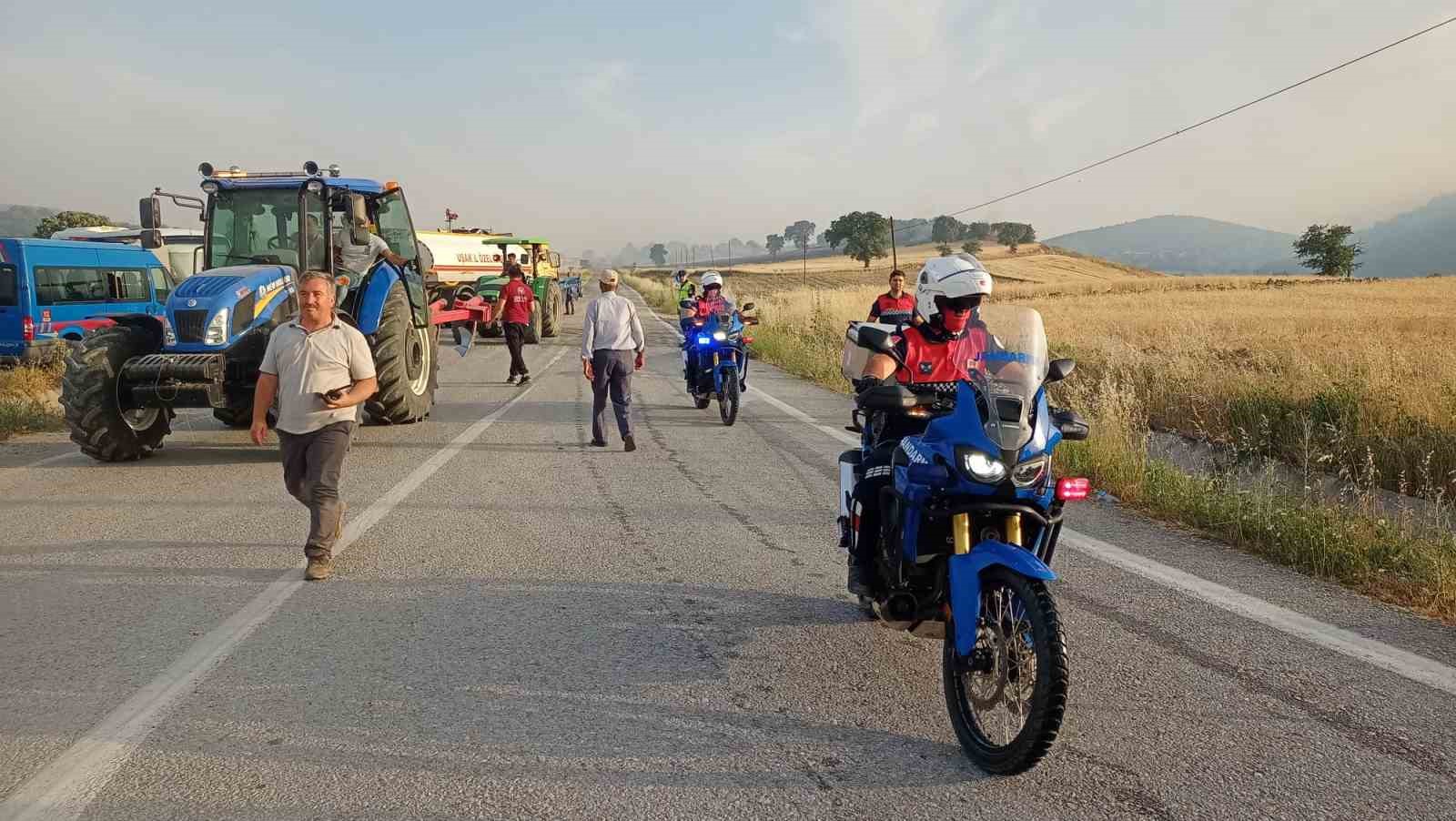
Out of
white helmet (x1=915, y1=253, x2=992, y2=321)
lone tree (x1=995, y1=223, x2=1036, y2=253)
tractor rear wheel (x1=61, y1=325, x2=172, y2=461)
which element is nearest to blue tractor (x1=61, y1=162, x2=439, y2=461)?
tractor rear wheel (x1=61, y1=325, x2=172, y2=461)

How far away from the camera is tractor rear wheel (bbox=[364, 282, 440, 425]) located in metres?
10.0

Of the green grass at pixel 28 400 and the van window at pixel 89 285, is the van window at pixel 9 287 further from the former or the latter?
the green grass at pixel 28 400

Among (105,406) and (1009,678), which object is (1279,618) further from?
(105,406)

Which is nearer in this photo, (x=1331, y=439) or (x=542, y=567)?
(x=542, y=567)

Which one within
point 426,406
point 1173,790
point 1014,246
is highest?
point 1014,246

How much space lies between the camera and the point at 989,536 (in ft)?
11.3

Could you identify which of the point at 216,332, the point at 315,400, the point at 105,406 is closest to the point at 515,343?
the point at 216,332

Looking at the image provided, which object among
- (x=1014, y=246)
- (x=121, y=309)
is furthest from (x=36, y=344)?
(x=1014, y=246)

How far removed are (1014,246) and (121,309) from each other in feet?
436

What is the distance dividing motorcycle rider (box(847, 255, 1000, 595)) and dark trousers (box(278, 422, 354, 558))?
297 centimetres

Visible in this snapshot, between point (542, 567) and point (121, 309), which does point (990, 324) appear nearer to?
point (542, 567)

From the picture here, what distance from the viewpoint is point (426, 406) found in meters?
11.0

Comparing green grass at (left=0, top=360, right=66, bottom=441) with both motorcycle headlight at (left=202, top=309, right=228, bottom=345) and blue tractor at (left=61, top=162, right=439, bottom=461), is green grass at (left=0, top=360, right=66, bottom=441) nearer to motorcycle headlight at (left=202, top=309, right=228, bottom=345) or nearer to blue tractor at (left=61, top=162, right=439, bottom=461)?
blue tractor at (left=61, top=162, right=439, bottom=461)

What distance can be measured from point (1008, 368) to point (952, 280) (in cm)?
60
